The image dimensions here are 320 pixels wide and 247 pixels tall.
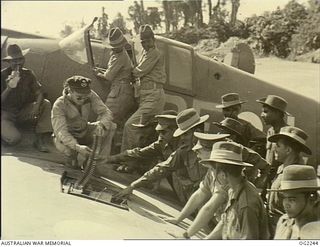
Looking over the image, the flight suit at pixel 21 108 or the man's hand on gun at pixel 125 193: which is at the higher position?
the flight suit at pixel 21 108

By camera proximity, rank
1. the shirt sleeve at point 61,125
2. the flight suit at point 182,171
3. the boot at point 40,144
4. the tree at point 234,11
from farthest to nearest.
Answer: the tree at point 234,11 → the boot at point 40,144 → the flight suit at point 182,171 → the shirt sleeve at point 61,125

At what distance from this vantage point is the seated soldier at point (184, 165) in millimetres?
6633

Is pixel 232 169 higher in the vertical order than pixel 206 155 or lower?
higher

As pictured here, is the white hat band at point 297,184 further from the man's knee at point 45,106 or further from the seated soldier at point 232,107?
the man's knee at point 45,106

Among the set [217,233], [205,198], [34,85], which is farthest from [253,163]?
[34,85]

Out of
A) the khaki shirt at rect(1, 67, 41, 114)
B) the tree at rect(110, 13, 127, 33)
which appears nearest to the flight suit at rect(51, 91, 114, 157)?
the khaki shirt at rect(1, 67, 41, 114)

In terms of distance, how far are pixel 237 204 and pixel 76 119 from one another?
2067 millimetres

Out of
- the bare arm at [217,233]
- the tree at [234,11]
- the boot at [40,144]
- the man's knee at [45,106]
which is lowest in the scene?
the bare arm at [217,233]

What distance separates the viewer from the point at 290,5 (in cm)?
806

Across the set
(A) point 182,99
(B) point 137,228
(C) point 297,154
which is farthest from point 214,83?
(B) point 137,228

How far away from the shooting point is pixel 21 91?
276 inches

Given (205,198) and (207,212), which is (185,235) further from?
(205,198)

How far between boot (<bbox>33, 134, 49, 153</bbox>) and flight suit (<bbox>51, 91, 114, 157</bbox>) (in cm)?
32

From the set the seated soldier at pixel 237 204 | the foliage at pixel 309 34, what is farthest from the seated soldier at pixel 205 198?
the foliage at pixel 309 34
